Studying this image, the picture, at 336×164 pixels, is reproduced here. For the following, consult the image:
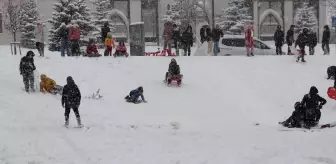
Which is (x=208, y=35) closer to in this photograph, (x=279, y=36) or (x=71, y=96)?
(x=279, y=36)

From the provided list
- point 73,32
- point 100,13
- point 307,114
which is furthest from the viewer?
point 100,13

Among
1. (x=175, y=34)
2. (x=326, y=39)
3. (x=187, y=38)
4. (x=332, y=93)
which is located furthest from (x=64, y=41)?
(x=326, y=39)

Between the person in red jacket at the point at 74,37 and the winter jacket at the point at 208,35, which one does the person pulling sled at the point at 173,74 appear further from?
the person in red jacket at the point at 74,37

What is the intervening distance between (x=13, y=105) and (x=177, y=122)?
16.9ft

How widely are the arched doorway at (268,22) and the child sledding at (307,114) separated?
118 ft

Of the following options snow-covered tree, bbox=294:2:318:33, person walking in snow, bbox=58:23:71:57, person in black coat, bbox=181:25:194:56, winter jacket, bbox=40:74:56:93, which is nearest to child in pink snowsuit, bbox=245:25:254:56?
person in black coat, bbox=181:25:194:56

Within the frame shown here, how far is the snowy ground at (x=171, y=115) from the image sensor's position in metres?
11.7

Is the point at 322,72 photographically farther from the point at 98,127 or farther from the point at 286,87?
the point at 98,127

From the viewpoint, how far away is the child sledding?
15.1 metres

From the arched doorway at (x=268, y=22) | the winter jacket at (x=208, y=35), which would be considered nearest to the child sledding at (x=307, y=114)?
the winter jacket at (x=208, y=35)

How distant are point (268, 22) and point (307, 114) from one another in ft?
124

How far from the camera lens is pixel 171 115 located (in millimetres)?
17234

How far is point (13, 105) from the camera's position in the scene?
16.6 metres

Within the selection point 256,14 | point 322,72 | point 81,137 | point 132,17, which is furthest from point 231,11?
point 81,137
